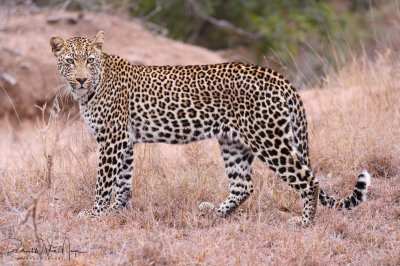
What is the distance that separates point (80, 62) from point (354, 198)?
3187 mm

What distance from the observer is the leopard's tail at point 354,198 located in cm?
609

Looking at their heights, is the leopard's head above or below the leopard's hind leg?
above

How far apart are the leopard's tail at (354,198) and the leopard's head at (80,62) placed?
2.70 meters

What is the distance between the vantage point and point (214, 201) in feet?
23.4

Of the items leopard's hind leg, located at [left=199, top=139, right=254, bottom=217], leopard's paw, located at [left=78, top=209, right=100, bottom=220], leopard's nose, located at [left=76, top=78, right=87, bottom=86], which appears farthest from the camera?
leopard's hind leg, located at [left=199, top=139, right=254, bottom=217]

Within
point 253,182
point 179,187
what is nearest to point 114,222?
point 179,187

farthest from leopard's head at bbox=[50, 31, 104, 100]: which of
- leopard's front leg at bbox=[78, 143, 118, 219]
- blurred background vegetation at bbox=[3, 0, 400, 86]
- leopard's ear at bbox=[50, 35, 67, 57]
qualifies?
blurred background vegetation at bbox=[3, 0, 400, 86]

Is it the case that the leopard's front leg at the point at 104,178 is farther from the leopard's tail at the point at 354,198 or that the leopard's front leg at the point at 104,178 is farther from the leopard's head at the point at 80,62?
the leopard's tail at the point at 354,198

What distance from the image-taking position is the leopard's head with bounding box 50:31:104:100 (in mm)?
6430

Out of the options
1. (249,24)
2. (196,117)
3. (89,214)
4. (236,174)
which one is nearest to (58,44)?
(196,117)

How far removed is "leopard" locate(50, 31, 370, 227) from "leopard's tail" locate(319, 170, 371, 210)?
0.01 m
